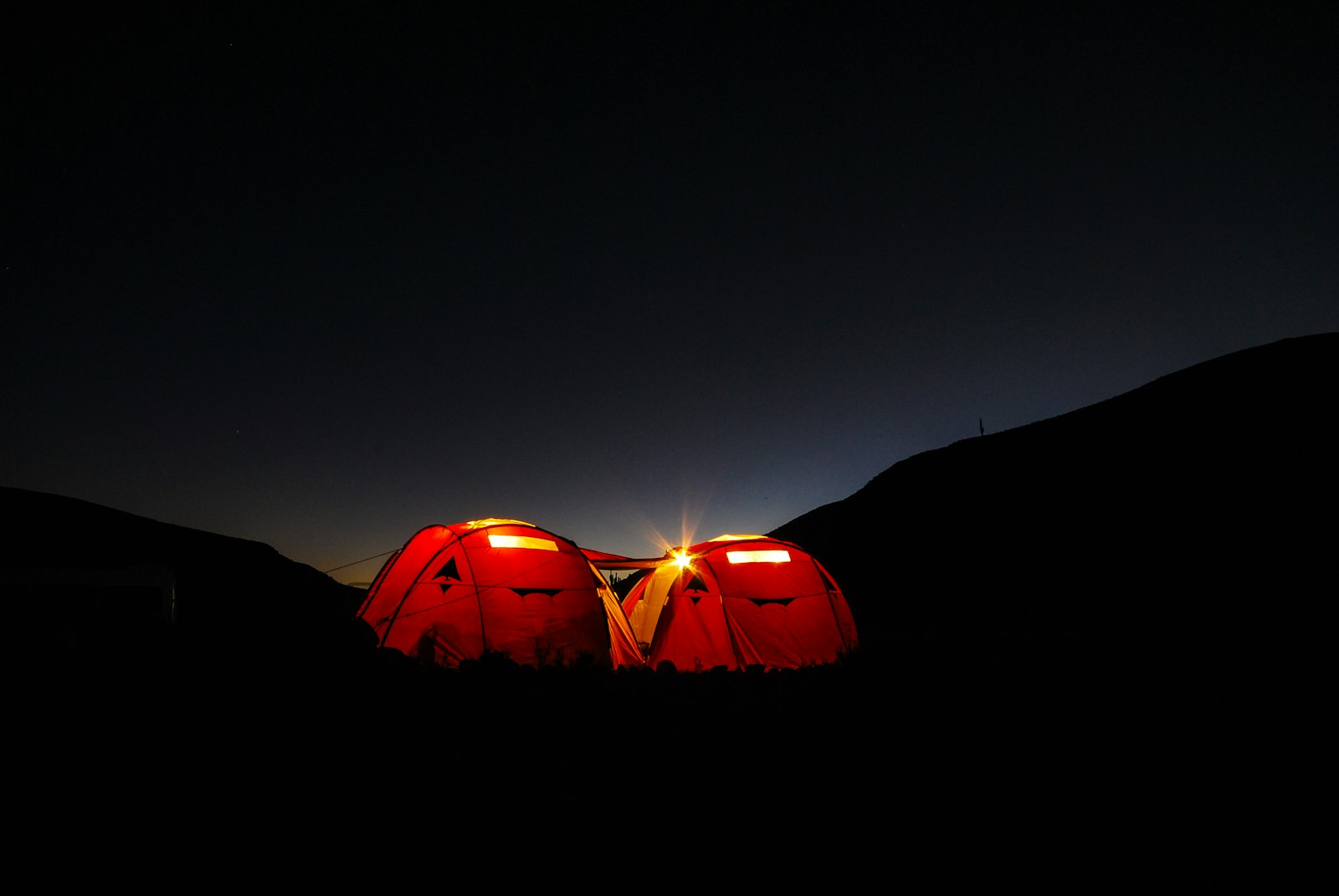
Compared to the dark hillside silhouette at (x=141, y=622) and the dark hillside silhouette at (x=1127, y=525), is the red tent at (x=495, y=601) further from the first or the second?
the dark hillside silhouette at (x=1127, y=525)

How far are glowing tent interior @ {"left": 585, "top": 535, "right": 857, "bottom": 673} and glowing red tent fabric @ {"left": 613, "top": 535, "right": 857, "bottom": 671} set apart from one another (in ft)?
0.05

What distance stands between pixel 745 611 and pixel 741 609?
71mm

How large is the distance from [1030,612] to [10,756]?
2948 cm

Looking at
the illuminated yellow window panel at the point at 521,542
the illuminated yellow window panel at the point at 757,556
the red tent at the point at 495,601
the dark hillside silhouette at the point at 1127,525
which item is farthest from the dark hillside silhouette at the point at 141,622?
the dark hillside silhouette at the point at 1127,525

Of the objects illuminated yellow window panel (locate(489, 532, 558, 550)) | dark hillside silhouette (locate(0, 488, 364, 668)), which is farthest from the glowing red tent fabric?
dark hillside silhouette (locate(0, 488, 364, 668))

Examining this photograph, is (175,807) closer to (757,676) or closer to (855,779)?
(855,779)

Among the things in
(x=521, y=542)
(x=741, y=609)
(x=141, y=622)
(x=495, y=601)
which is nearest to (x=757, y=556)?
(x=741, y=609)

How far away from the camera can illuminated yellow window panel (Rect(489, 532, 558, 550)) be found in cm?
1073

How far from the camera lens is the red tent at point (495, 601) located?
387 inches

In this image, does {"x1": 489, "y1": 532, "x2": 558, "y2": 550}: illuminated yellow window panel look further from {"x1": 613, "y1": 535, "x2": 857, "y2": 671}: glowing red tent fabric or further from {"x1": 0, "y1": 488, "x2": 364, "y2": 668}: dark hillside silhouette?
{"x1": 0, "y1": 488, "x2": 364, "y2": 668}: dark hillside silhouette

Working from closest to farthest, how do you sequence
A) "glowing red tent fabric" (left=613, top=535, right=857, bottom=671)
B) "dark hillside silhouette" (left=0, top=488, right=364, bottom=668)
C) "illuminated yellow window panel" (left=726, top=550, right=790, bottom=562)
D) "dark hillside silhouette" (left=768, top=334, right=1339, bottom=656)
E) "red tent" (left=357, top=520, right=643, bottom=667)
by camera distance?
"dark hillside silhouette" (left=0, top=488, right=364, bottom=668)
"red tent" (left=357, top=520, right=643, bottom=667)
"glowing red tent fabric" (left=613, top=535, right=857, bottom=671)
"illuminated yellow window panel" (left=726, top=550, right=790, bottom=562)
"dark hillside silhouette" (left=768, top=334, right=1339, bottom=656)

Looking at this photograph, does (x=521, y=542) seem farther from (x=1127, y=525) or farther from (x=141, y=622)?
(x=1127, y=525)

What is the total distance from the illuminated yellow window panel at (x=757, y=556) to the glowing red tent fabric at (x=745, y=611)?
0.7 inches

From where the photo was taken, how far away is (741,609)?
37.9ft
